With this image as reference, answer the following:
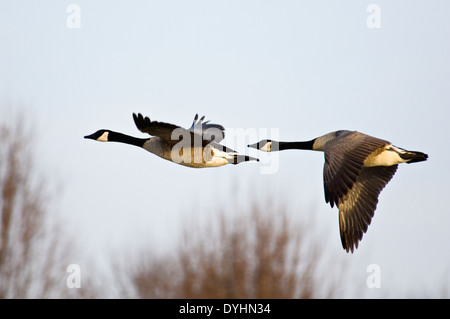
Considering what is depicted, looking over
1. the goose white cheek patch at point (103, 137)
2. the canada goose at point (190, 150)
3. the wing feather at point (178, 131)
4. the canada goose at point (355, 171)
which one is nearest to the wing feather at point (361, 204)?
the canada goose at point (355, 171)

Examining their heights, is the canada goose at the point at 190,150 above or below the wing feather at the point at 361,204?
above

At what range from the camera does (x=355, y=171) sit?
25.6ft

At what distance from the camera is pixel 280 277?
14406 mm

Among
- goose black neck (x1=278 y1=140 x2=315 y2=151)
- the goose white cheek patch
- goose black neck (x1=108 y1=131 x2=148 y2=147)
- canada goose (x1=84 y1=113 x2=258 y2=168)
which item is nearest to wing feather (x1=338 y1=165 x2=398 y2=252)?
goose black neck (x1=278 y1=140 x2=315 y2=151)

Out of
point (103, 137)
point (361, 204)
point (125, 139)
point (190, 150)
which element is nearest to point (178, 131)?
point (190, 150)

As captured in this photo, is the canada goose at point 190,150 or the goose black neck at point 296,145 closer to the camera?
the canada goose at point 190,150

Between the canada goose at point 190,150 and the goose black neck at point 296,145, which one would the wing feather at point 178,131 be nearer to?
the canada goose at point 190,150

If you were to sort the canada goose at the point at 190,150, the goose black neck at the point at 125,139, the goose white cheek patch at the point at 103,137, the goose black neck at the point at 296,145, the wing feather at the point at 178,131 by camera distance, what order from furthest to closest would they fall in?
the goose white cheek patch at the point at 103,137 → the goose black neck at the point at 296,145 → the goose black neck at the point at 125,139 → the canada goose at the point at 190,150 → the wing feather at the point at 178,131

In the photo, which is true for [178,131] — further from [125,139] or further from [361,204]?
[361,204]

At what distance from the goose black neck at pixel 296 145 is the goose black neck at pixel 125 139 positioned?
1834 millimetres

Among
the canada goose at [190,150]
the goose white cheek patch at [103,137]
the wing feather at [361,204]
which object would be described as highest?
the goose white cheek patch at [103,137]

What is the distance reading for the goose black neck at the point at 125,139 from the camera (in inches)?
368

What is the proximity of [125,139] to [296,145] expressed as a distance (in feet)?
6.72

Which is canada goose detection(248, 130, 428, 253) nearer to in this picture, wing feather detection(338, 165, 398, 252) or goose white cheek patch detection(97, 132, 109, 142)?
wing feather detection(338, 165, 398, 252)
